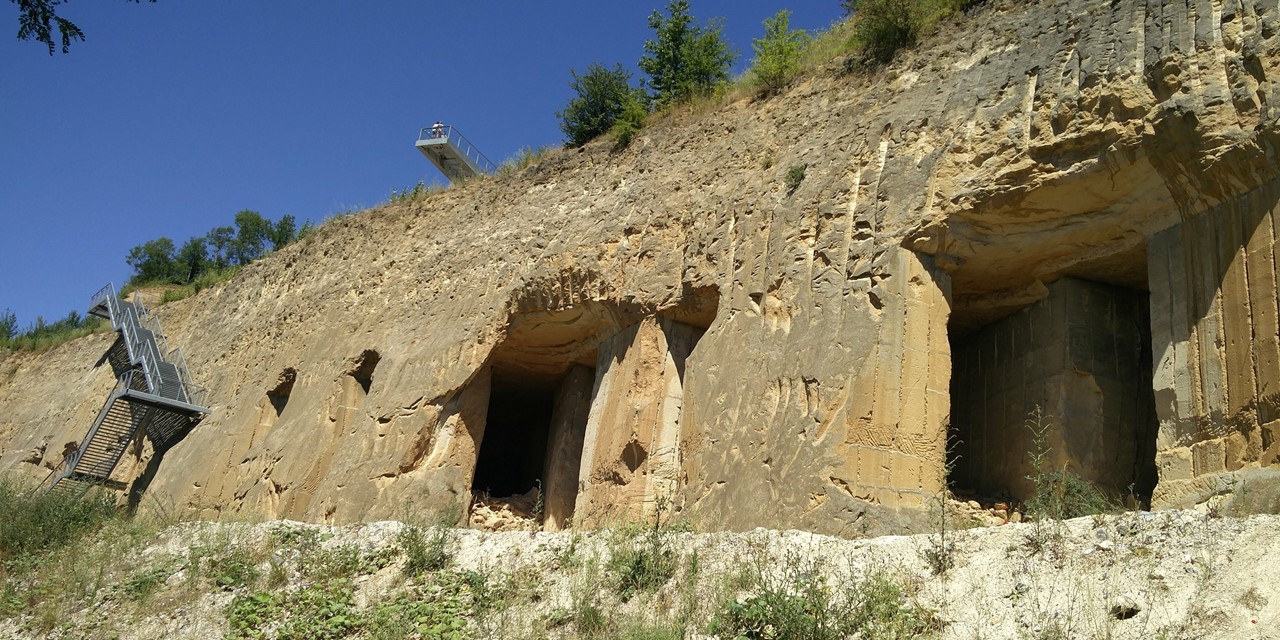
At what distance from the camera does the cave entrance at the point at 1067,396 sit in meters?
10.3

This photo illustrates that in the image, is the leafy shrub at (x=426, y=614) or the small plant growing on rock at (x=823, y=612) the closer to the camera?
the small plant growing on rock at (x=823, y=612)

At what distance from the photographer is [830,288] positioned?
10719 mm

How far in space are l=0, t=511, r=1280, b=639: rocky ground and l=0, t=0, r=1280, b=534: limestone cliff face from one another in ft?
7.07

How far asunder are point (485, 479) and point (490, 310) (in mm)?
5098

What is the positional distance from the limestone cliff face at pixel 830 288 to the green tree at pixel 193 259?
→ 2016 centimetres

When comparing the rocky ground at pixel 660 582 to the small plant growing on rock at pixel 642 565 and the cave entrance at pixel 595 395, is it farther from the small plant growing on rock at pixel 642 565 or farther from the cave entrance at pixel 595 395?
the cave entrance at pixel 595 395

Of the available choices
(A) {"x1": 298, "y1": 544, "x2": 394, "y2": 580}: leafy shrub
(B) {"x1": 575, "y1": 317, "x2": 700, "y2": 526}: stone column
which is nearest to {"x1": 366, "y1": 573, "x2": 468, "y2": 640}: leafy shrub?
(A) {"x1": 298, "y1": 544, "x2": 394, "y2": 580}: leafy shrub

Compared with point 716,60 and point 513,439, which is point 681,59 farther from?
point 513,439

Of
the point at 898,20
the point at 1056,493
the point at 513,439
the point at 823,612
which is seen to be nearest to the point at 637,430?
the point at 1056,493

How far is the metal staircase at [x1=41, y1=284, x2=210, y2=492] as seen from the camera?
20562 mm

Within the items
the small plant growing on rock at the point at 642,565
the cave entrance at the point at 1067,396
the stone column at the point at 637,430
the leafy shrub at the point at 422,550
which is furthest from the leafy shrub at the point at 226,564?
the cave entrance at the point at 1067,396

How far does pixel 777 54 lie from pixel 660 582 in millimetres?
9343

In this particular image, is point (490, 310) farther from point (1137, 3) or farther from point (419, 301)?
point (1137, 3)

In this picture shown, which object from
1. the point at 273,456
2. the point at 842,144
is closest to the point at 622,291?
the point at 842,144
